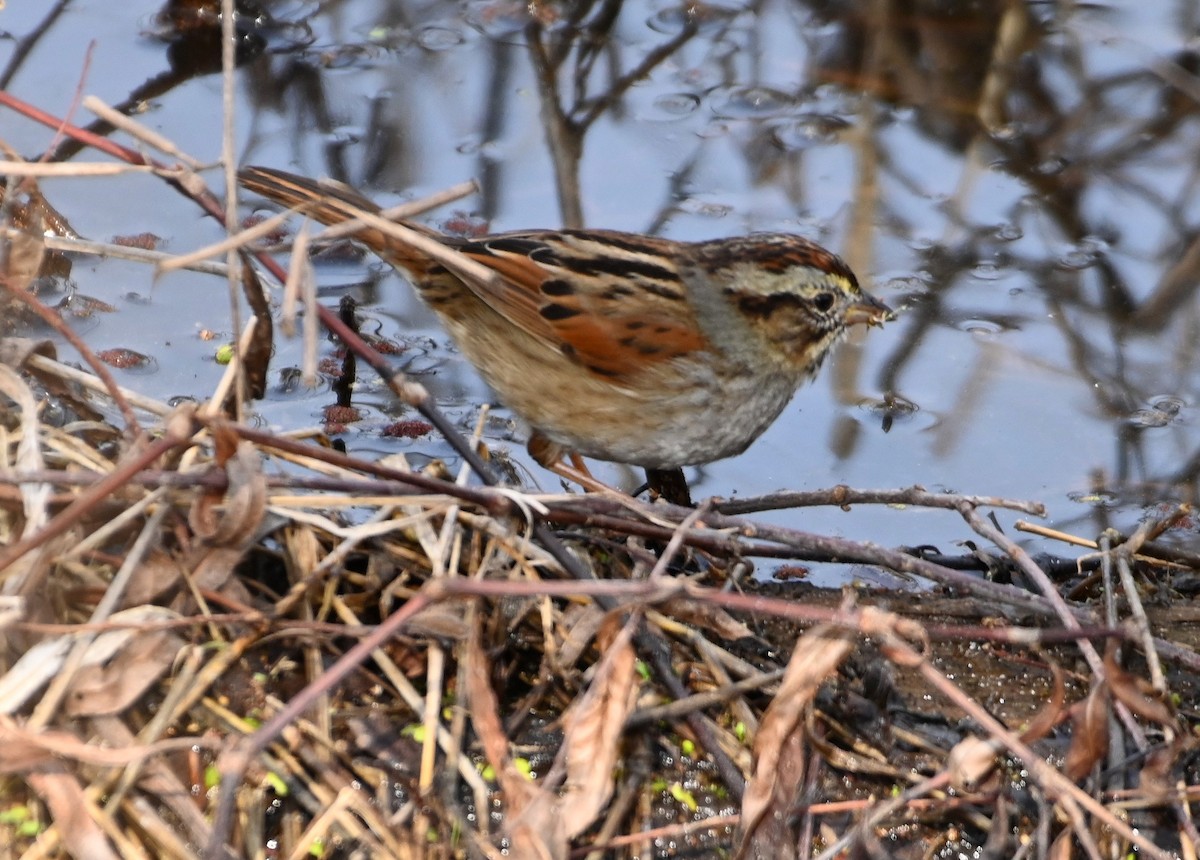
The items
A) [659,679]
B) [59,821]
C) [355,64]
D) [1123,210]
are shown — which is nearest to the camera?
[59,821]

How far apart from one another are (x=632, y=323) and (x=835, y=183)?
7.75ft

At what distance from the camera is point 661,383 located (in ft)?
14.3

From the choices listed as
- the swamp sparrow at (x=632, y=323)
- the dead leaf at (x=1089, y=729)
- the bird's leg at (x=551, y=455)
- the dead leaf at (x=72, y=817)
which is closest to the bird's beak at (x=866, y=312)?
the swamp sparrow at (x=632, y=323)

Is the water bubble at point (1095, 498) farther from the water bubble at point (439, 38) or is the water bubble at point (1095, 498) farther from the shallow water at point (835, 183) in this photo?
the water bubble at point (439, 38)

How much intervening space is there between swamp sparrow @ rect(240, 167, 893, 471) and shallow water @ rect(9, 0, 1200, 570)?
55 cm

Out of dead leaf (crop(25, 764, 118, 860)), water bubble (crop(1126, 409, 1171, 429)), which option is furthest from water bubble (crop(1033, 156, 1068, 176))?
dead leaf (crop(25, 764, 118, 860))

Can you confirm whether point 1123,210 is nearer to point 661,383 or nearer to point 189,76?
point 661,383

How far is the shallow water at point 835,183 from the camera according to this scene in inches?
203

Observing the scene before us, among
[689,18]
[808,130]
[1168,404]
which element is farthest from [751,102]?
[1168,404]

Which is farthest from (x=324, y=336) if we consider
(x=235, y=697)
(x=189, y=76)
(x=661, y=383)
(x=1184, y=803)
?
(x=1184, y=803)

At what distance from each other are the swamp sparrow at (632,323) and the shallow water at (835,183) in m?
0.55

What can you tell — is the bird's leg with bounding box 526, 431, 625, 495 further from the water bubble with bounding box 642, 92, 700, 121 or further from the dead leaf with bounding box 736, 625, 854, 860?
the water bubble with bounding box 642, 92, 700, 121

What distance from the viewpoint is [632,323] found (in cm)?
441

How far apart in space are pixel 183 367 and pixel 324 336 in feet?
1.65
